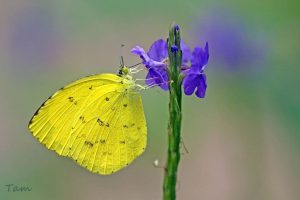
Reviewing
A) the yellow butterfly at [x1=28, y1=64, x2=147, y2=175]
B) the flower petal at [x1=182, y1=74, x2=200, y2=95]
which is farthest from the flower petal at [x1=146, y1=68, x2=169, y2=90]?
the yellow butterfly at [x1=28, y1=64, x2=147, y2=175]

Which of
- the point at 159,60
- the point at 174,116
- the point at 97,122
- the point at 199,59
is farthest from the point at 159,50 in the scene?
the point at 97,122

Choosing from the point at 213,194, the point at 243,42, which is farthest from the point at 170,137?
the point at 213,194

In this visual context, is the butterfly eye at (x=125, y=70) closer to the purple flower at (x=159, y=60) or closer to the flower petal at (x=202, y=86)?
the purple flower at (x=159, y=60)

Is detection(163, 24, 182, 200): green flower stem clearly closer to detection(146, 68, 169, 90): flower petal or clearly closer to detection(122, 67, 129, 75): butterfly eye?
detection(146, 68, 169, 90): flower petal

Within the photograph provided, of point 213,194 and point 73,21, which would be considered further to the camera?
point 73,21

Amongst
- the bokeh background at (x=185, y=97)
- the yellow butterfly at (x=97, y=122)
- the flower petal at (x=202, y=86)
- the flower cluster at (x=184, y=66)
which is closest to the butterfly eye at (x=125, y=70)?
the yellow butterfly at (x=97, y=122)

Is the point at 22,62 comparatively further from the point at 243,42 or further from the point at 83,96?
the point at 83,96

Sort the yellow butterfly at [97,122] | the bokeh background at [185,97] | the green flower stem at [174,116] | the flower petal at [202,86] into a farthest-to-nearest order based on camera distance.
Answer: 1. the bokeh background at [185,97]
2. the yellow butterfly at [97,122]
3. the flower petal at [202,86]
4. the green flower stem at [174,116]
